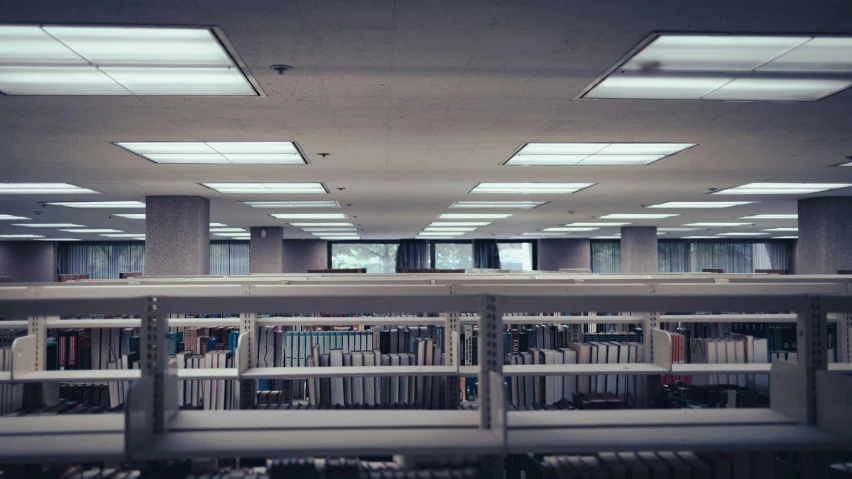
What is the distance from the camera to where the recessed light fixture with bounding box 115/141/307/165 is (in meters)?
4.52

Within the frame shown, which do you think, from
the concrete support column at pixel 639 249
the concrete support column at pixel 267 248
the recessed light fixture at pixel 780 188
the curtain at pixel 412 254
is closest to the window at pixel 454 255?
the curtain at pixel 412 254

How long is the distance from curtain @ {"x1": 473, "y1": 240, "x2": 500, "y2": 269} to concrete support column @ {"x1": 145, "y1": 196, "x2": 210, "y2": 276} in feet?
45.6

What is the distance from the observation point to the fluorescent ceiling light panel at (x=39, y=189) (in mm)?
6562

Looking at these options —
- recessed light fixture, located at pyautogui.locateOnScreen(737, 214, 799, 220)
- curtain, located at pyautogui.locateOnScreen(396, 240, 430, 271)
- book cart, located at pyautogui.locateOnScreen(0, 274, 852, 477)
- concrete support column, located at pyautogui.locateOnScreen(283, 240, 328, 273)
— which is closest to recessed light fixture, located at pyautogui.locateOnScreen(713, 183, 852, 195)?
recessed light fixture, located at pyautogui.locateOnScreen(737, 214, 799, 220)

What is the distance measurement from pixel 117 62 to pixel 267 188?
14.7 feet

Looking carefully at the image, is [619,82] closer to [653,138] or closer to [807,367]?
[653,138]

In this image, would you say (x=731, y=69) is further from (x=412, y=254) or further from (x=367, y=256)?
(x=367, y=256)

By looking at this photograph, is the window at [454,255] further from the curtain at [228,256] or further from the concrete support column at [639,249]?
the concrete support column at [639,249]

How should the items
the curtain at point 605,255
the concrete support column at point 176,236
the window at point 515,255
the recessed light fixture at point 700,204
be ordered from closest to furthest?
the concrete support column at point 176,236 < the recessed light fixture at point 700,204 < the curtain at point 605,255 < the window at point 515,255

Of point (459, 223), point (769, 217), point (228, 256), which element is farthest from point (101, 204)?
point (769, 217)

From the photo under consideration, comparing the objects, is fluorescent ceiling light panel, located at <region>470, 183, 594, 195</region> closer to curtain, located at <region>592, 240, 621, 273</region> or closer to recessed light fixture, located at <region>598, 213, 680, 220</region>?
recessed light fixture, located at <region>598, 213, 680, 220</region>

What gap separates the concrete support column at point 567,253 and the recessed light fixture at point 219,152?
577 inches

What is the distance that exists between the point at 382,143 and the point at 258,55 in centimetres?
197

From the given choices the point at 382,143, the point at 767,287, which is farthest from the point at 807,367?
the point at 382,143
